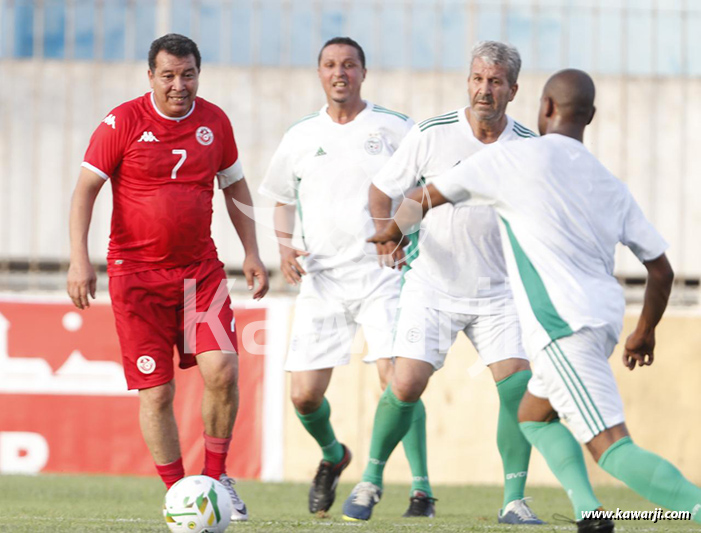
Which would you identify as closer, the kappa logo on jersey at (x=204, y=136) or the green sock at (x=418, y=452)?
the kappa logo on jersey at (x=204, y=136)

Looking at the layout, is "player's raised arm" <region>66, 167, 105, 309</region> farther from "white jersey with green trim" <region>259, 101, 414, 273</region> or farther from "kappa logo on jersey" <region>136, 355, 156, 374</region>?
"white jersey with green trim" <region>259, 101, 414, 273</region>

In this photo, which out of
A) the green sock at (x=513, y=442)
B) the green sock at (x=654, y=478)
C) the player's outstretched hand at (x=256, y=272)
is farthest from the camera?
the player's outstretched hand at (x=256, y=272)

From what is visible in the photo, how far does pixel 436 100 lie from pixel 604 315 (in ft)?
25.7

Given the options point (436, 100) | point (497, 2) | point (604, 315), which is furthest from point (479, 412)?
point (604, 315)

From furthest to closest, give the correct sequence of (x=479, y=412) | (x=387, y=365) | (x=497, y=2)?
(x=497, y=2) < (x=479, y=412) < (x=387, y=365)

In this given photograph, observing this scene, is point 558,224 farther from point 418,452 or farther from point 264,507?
point 264,507

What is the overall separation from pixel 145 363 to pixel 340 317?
1490 mm

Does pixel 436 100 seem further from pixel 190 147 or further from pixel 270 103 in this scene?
pixel 190 147

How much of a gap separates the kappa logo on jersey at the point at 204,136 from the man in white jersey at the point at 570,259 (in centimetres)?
178

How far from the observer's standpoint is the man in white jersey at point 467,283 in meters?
5.73

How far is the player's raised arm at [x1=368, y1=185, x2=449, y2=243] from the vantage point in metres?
4.29

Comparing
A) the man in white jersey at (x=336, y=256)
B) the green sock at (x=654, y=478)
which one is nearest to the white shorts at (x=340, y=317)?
the man in white jersey at (x=336, y=256)

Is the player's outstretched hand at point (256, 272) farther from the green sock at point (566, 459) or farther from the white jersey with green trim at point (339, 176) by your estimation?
the green sock at point (566, 459)

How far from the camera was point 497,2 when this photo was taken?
11438 millimetres
